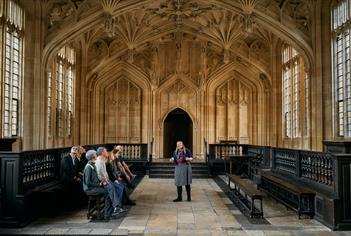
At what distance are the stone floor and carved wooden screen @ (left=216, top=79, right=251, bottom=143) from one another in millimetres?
12464

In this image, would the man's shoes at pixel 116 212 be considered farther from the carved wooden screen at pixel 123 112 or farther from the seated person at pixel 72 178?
the carved wooden screen at pixel 123 112

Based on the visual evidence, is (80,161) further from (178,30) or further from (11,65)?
(178,30)

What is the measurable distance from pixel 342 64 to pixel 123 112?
42.5 ft

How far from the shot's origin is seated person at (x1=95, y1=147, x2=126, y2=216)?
757cm

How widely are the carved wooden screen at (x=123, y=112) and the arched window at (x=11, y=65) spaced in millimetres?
9287

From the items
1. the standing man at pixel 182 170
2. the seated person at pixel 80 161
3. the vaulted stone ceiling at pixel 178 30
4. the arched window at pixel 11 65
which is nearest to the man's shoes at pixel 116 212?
the seated person at pixel 80 161

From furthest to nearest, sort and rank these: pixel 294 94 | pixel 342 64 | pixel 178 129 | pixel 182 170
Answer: pixel 178 129 < pixel 294 94 < pixel 342 64 < pixel 182 170

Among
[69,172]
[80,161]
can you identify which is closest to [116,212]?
[69,172]

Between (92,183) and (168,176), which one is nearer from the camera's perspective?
(92,183)

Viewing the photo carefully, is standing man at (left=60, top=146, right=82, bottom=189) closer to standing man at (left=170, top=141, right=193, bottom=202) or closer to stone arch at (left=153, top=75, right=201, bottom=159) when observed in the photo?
standing man at (left=170, top=141, right=193, bottom=202)

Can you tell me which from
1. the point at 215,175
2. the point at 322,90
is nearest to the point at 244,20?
the point at 322,90

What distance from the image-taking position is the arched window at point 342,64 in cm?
1270

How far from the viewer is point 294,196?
8875 millimetres

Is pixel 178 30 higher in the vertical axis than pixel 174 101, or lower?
higher
